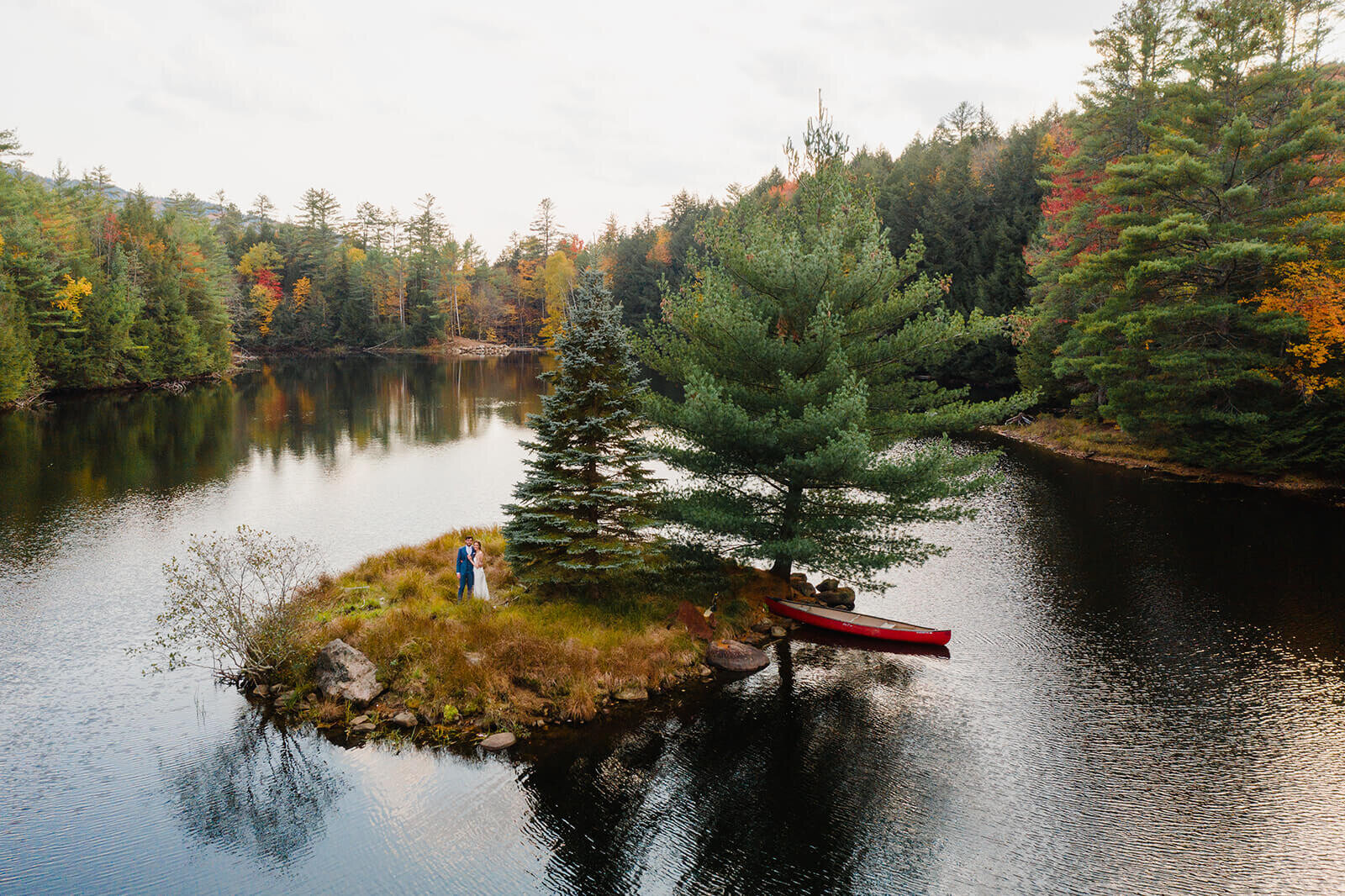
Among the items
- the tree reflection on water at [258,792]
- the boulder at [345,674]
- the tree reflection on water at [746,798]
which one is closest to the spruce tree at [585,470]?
the boulder at [345,674]

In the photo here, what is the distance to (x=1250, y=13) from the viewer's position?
30.5 metres

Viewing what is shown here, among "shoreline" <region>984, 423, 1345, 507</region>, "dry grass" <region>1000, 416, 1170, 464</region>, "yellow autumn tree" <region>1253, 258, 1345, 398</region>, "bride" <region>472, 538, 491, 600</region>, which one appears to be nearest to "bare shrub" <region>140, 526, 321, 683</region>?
"bride" <region>472, 538, 491, 600</region>

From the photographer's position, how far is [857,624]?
19016mm

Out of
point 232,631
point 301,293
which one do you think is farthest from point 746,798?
point 301,293

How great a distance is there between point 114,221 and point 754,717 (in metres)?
73.0

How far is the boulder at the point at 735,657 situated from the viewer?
57.7ft

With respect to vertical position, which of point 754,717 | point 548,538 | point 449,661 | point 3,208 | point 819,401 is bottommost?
point 754,717

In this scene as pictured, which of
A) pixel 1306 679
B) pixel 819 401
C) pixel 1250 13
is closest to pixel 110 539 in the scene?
pixel 819 401

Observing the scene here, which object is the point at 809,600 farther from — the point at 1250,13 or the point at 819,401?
the point at 1250,13

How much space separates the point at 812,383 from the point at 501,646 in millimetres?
9251

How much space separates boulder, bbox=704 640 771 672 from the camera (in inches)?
692

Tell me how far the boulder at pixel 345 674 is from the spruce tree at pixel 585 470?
4159 mm

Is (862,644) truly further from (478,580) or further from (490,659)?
(478,580)

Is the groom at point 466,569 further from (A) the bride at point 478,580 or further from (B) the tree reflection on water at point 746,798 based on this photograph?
(B) the tree reflection on water at point 746,798
